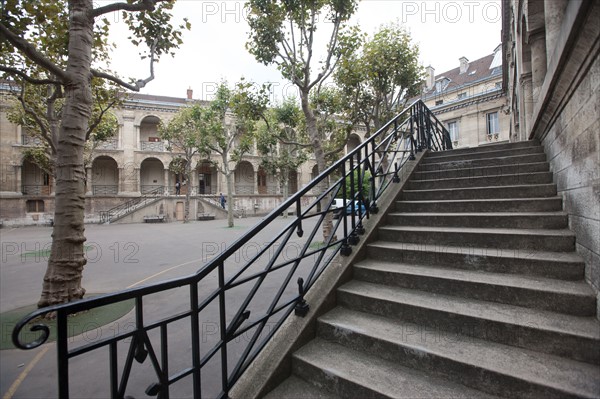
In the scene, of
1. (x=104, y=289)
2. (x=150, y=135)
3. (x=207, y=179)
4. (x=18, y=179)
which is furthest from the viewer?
(x=207, y=179)

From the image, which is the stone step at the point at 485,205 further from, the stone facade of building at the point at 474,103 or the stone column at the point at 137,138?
the stone column at the point at 137,138

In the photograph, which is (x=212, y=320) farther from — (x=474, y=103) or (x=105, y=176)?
(x=474, y=103)

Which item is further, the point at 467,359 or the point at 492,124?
the point at 492,124

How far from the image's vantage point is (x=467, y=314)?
2355 millimetres

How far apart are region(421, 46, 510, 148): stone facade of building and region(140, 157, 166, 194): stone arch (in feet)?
108

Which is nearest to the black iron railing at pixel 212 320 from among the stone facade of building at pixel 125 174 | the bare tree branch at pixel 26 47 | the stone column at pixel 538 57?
the stone column at pixel 538 57

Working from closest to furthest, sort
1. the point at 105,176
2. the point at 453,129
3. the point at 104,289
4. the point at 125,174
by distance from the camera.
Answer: the point at 104,289
the point at 125,174
the point at 105,176
the point at 453,129

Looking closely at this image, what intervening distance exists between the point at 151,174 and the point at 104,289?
30.3 meters

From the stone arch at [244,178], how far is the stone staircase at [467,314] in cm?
3403

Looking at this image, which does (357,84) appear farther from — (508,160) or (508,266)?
(508,266)

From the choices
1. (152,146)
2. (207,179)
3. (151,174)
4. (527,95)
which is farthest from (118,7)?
(207,179)

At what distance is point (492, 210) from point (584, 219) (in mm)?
1257

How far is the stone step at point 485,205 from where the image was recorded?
3.37m

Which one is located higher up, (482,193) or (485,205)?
(482,193)
